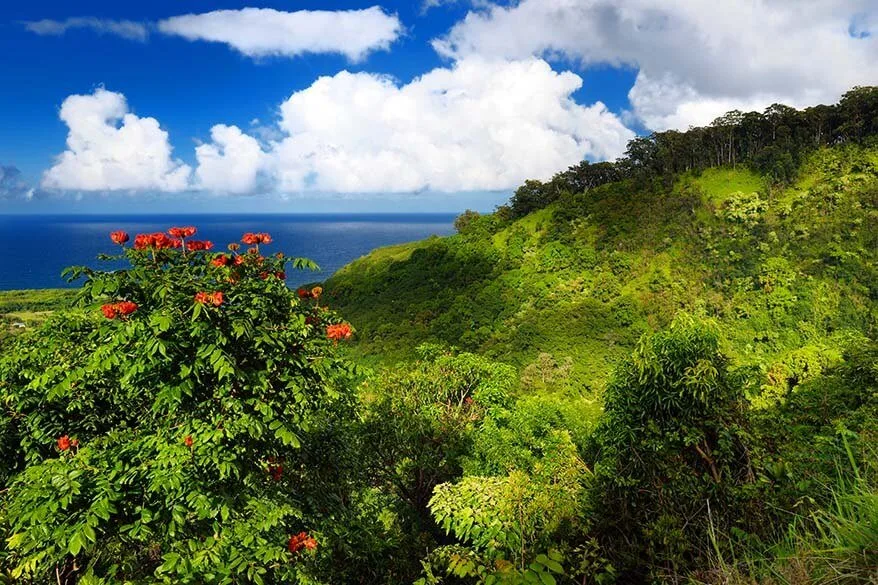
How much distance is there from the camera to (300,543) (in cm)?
532

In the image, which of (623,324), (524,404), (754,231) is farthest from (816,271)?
(524,404)

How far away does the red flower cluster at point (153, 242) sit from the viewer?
488 cm

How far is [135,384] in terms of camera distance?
15.7ft

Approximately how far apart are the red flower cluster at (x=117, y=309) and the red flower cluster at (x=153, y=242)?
2.37 feet

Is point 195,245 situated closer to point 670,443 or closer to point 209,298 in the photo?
point 209,298

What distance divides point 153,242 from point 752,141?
83974mm

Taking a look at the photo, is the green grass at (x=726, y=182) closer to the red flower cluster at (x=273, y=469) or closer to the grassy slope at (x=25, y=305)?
the red flower cluster at (x=273, y=469)

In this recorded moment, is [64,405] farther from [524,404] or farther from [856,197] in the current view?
[856,197]

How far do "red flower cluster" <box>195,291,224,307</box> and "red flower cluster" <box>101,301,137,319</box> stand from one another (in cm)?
58

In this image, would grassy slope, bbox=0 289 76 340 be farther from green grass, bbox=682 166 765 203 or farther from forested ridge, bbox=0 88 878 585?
green grass, bbox=682 166 765 203

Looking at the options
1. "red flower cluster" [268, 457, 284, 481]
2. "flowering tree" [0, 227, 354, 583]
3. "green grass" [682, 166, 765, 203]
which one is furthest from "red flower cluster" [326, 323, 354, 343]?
"green grass" [682, 166, 765, 203]

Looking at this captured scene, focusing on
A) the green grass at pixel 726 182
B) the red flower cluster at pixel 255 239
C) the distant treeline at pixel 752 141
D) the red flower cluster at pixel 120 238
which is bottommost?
the red flower cluster at pixel 255 239

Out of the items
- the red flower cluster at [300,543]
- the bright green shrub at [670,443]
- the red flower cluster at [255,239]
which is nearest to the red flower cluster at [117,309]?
the red flower cluster at [255,239]

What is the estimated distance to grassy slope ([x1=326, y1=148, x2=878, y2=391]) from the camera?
4906 centimetres
